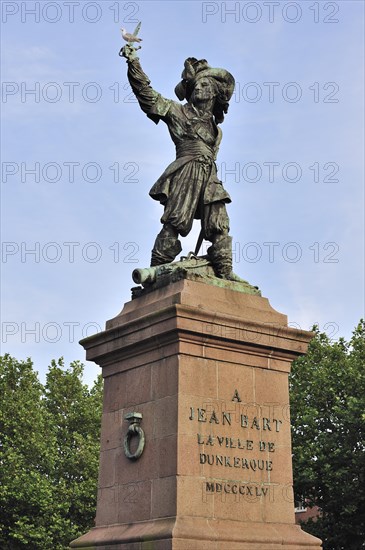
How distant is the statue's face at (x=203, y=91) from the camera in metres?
13.5

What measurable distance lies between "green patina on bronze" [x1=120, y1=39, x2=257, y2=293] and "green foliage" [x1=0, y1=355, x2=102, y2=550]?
22804mm

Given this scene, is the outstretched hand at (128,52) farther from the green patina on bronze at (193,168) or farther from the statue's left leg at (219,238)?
the statue's left leg at (219,238)

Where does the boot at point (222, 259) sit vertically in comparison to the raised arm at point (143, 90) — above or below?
below

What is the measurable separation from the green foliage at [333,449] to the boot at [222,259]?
18.2m

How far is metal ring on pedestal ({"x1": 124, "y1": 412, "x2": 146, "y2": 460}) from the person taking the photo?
37.1 ft

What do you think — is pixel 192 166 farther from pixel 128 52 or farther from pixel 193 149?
pixel 128 52

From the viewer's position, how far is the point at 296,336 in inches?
485

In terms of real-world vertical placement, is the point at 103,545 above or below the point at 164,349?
below

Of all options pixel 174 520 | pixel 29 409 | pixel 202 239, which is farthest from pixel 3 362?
pixel 174 520

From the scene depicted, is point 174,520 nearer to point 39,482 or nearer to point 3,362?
point 39,482

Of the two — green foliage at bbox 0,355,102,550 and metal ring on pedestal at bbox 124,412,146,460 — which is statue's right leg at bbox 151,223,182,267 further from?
green foliage at bbox 0,355,102,550

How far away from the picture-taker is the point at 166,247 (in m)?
12.9

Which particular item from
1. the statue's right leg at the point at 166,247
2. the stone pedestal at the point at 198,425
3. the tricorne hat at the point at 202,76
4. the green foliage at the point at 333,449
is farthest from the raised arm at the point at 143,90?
the green foliage at the point at 333,449

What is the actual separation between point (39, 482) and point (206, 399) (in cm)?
2425
